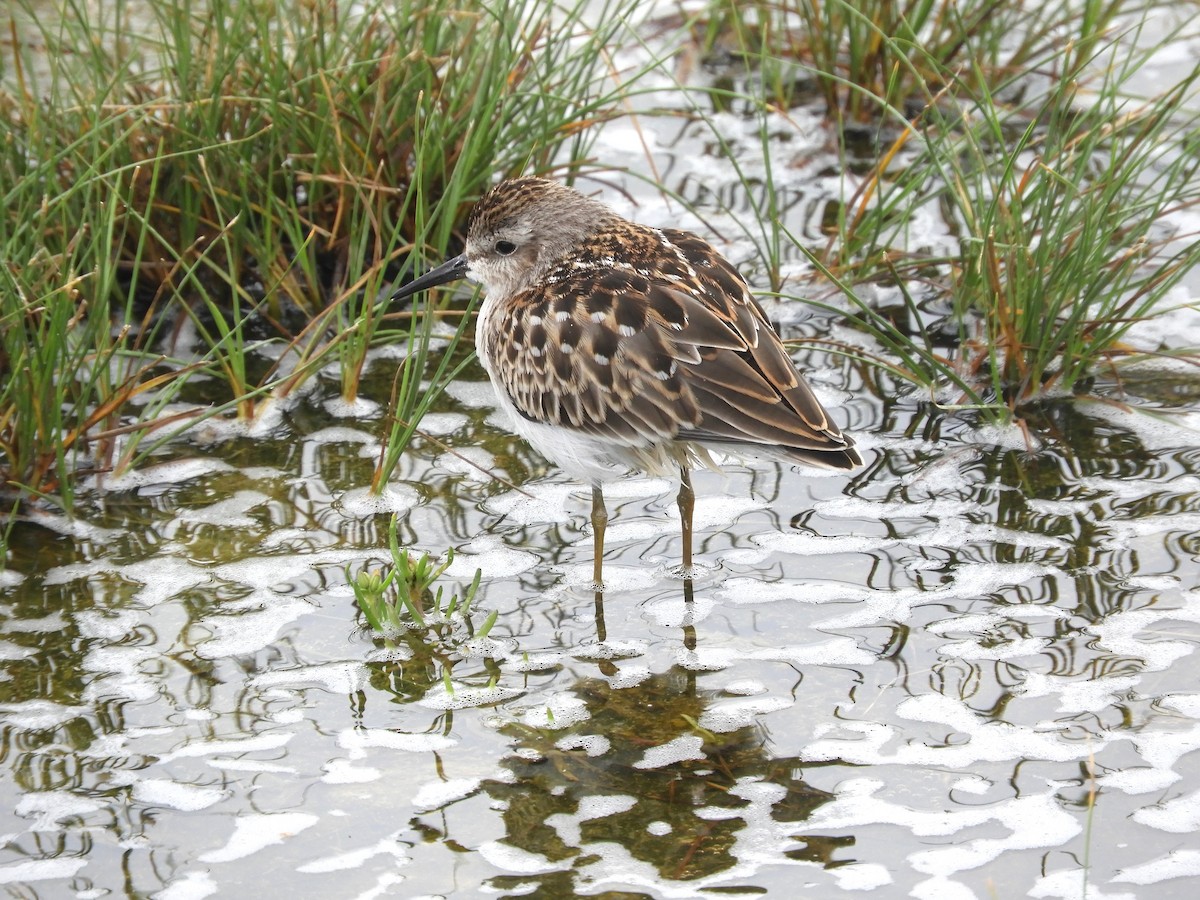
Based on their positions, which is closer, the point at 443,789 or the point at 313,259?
the point at 443,789

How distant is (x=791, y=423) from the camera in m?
4.69

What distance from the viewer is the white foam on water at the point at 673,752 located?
14.4 ft

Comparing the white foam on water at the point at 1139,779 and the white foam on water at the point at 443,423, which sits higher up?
the white foam on water at the point at 443,423

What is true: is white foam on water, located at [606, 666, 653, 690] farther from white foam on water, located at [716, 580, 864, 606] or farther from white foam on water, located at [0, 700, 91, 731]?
white foam on water, located at [0, 700, 91, 731]

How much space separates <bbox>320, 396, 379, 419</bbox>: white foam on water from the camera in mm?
6172

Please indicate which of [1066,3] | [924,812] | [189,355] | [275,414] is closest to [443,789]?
[924,812]

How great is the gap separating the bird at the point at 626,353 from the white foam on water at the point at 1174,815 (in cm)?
133

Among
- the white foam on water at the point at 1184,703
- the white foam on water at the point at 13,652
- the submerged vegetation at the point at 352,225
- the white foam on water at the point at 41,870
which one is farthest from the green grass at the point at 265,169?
the white foam on water at the point at 1184,703

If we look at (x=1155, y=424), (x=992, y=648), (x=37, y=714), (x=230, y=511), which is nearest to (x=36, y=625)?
(x=37, y=714)

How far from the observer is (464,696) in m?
4.68

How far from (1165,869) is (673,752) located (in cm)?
138

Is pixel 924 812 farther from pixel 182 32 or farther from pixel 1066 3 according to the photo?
pixel 1066 3

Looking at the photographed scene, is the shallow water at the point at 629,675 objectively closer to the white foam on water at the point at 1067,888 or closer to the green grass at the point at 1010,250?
the white foam on water at the point at 1067,888

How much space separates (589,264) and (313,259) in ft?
5.74
